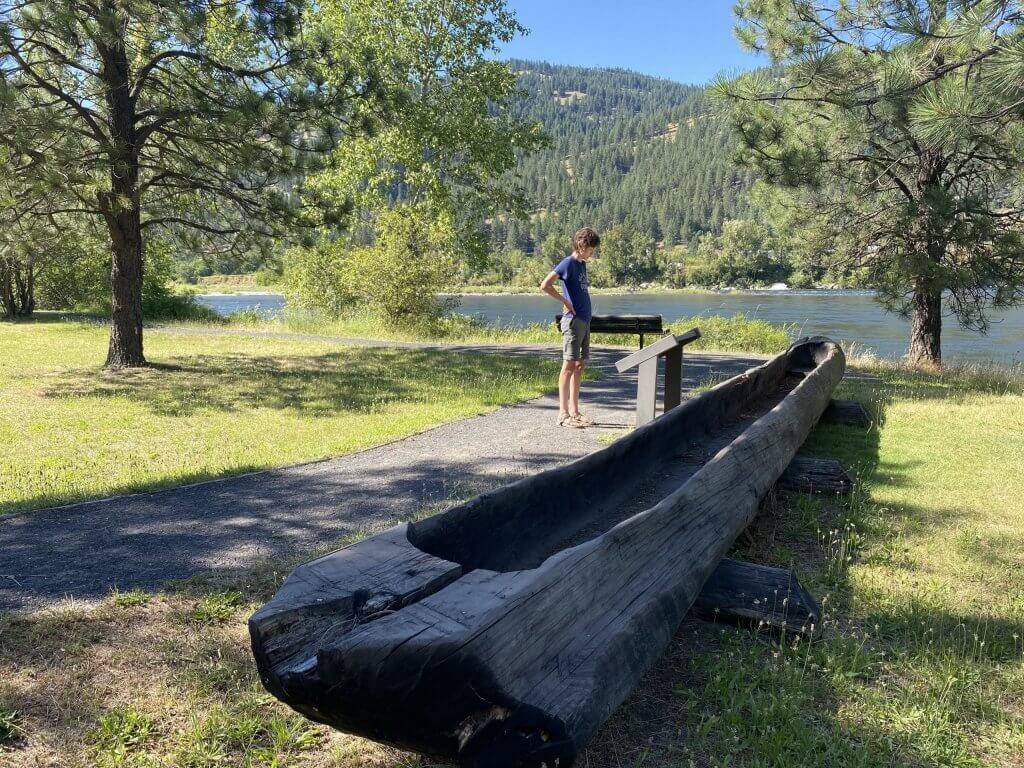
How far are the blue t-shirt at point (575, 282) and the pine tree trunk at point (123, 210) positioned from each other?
5539 millimetres

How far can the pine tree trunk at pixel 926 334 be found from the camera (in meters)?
12.2

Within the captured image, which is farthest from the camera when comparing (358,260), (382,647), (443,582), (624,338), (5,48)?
(358,260)

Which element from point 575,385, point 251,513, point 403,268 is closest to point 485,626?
point 251,513

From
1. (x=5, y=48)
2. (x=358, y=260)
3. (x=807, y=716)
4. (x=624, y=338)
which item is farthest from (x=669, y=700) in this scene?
(x=358, y=260)

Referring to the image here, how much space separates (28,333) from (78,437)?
1224 cm

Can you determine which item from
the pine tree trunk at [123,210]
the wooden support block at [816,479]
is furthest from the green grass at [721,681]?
the pine tree trunk at [123,210]

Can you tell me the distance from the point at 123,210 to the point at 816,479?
8701 mm

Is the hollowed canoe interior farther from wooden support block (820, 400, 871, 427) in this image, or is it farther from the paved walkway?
wooden support block (820, 400, 871, 427)

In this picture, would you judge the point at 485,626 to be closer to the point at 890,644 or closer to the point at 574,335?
the point at 890,644

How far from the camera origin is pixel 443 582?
1991 mm

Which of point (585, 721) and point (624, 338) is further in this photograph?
point (624, 338)

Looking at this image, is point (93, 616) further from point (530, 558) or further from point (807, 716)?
point (807, 716)

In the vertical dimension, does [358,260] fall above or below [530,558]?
above

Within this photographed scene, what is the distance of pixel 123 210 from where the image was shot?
8961 mm
